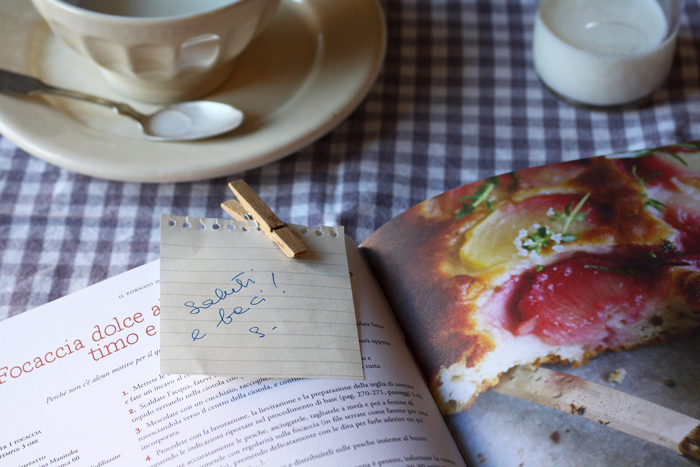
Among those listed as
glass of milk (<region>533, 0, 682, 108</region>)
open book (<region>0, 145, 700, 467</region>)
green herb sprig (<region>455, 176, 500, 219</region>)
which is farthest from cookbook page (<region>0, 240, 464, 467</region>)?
glass of milk (<region>533, 0, 682, 108</region>)

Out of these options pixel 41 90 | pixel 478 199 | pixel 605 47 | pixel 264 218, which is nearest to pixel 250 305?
pixel 264 218

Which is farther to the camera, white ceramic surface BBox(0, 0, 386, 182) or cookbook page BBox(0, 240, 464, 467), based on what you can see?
white ceramic surface BBox(0, 0, 386, 182)

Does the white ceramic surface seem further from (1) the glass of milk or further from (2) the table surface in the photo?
(1) the glass of milk

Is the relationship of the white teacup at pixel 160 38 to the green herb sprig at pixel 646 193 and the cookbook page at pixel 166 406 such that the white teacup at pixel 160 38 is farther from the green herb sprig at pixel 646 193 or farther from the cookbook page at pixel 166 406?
the green herb sprig at pixel 646 193

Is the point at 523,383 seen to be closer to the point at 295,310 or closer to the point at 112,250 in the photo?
the point at 295,310

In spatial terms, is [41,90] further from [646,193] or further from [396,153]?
[646,193]

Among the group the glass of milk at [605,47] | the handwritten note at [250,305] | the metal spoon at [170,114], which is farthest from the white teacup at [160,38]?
the glass of milk at [605,47]
